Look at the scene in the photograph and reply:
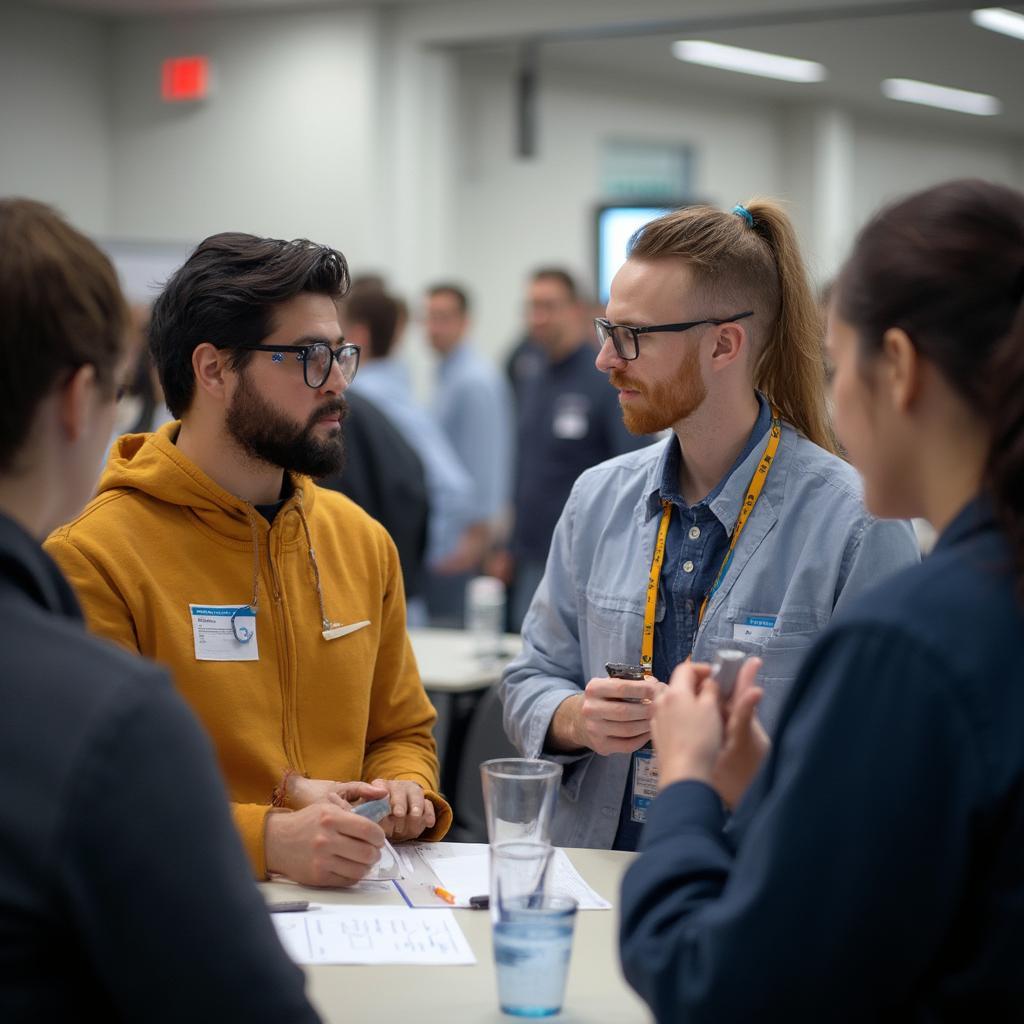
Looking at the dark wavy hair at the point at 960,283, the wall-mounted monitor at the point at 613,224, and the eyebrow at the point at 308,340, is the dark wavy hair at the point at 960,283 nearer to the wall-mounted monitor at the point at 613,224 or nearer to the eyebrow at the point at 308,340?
the eyebrow at the point at 308,340

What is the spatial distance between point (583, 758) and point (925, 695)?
1.29 meters

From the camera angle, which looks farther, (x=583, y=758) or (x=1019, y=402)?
(x=583, y=758)

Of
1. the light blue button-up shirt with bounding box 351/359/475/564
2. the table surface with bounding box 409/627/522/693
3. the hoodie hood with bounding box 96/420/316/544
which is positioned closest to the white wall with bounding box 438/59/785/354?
the light blue button-up shirt with bounding box 351/359/475/564

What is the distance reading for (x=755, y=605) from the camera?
2.15m

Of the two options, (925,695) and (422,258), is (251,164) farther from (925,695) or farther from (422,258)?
(925,695)

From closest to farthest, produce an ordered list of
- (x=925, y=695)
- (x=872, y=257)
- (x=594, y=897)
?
(x=925, y=695) → (x=872, y=257) → (x=594, y=897)

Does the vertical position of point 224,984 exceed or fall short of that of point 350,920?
it exceeds it

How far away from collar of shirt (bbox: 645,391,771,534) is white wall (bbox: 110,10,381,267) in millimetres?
5780

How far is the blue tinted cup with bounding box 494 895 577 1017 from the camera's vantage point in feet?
4.60

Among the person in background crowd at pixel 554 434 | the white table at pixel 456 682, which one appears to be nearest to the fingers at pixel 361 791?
the white table at pixel 456 682

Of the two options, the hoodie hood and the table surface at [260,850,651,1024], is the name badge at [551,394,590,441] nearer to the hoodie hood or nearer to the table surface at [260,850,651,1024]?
the hoodie hood

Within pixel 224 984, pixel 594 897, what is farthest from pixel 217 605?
pixel 224 984

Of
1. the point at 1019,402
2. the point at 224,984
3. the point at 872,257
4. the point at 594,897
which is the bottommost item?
the point at 594,897

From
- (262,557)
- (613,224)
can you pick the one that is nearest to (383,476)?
(262,557)
